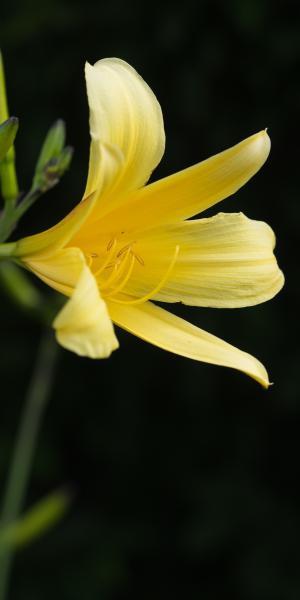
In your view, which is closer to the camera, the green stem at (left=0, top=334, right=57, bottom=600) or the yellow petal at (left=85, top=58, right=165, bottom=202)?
the yellow petal at (left=85, top=58, right=165, bottom=202)

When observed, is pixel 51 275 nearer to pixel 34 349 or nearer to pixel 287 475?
pixel 34 349

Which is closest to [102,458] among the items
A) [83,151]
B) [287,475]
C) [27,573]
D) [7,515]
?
[27,573]

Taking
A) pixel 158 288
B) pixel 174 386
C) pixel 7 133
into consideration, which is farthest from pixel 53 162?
pixel 174 386

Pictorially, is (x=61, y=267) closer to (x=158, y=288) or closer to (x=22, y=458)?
(x=158, y=288)

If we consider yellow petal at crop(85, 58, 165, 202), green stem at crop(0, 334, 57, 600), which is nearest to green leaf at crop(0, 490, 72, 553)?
green stem at crop(0, 334, 57, 600)

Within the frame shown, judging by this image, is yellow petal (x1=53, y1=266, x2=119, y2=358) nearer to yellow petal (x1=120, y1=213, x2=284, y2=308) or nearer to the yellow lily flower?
the yellow lily flower

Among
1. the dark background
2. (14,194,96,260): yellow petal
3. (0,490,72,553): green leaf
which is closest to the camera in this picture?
(14,194,96,260): yellow petal
